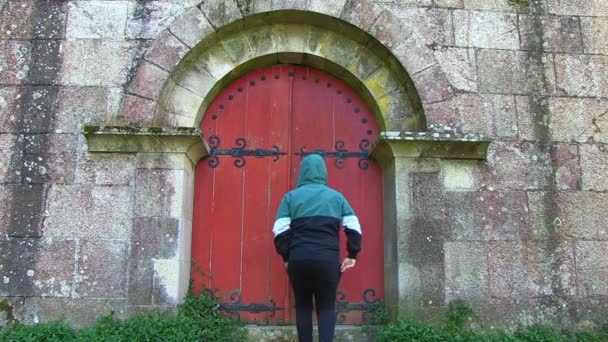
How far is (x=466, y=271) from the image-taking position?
13.8 ft

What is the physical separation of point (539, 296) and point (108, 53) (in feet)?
13.0

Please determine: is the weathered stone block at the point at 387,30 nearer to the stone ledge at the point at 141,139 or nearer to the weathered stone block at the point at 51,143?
the stone ledge at the point at 141,139

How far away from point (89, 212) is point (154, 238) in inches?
21.8

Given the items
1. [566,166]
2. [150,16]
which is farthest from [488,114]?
[150,16]

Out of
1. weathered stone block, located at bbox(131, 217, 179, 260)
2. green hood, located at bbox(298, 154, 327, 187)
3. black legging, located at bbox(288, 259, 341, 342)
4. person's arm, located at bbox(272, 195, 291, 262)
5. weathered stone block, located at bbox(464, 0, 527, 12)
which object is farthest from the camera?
weathered stone block, located at bbox(464, 0, 527, 12)

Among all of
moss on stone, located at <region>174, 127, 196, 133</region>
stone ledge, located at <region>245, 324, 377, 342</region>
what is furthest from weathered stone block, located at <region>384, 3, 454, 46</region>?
stone ledge, located at <region>245, 324, 377, 342</region>

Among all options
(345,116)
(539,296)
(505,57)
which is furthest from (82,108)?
(539,296)

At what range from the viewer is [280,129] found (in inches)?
187

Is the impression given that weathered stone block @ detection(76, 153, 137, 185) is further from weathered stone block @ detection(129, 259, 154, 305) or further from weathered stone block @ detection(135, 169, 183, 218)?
weathered stone block @ detection(129, 259, 154, 305)

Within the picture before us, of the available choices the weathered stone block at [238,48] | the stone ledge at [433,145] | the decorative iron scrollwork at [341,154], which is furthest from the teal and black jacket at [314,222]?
the weathered stone block at [238,48]

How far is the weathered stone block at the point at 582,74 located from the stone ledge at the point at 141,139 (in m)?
3.08

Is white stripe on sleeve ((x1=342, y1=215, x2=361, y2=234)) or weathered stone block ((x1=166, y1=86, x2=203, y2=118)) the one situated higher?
weathered stone block ((x1=166, y1=86, x2=203, y2=118))

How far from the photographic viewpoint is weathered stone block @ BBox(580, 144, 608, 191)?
4438mm

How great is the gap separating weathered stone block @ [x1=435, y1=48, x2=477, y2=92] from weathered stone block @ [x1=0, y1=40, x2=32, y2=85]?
11.1ft
